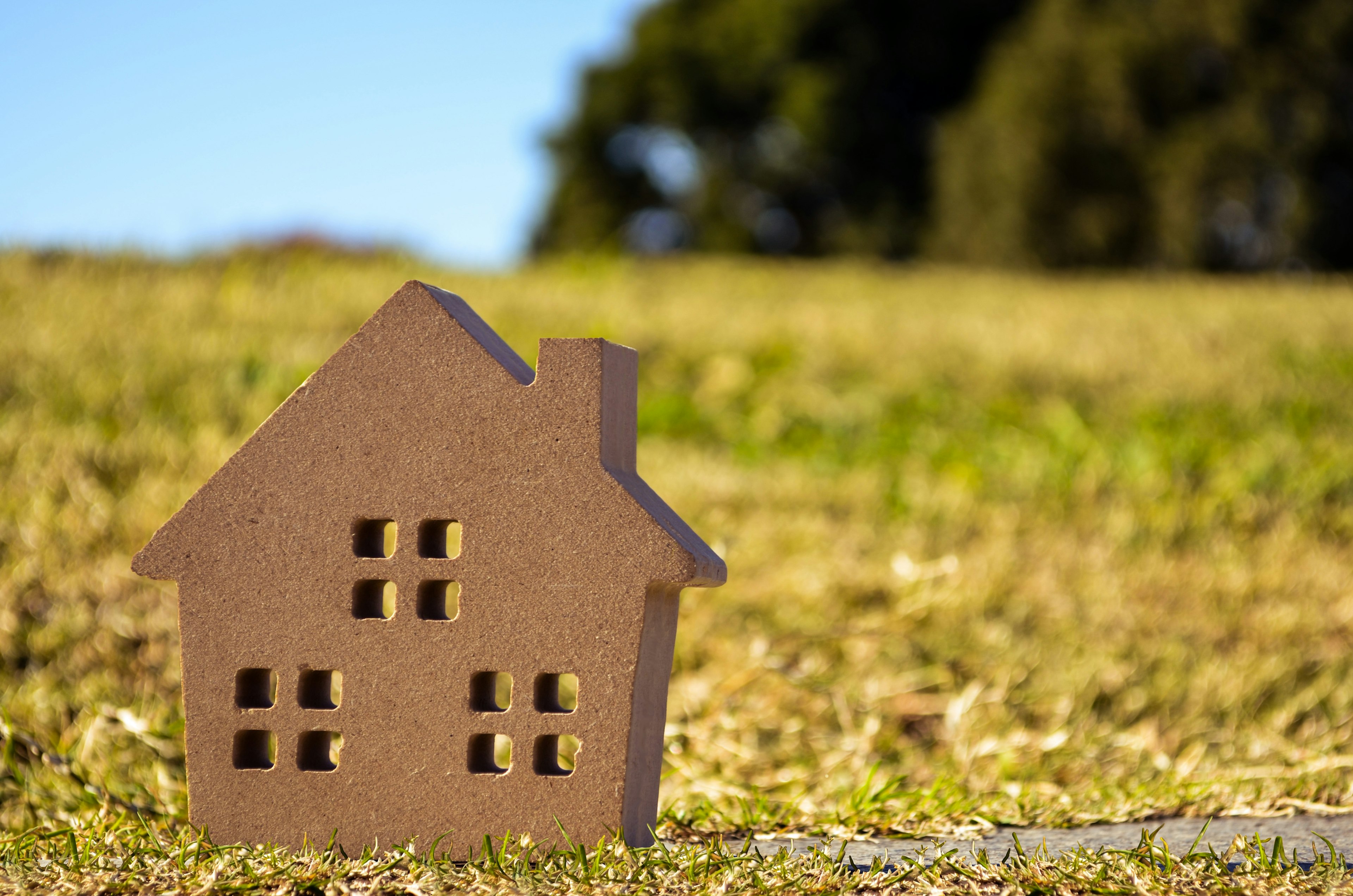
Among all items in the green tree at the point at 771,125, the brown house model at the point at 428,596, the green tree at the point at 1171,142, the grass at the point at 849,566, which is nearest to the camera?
the brown house model at the point at 428,596

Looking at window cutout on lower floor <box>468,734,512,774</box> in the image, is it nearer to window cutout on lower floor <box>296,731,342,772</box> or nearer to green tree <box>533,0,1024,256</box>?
window cutout on lower floor <box>296,731,342,772</box>

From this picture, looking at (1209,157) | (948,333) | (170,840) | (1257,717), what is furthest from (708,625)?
(1209,157)

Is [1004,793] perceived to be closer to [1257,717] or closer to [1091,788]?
[1091,788]

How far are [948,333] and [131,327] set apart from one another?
4166 millimetres

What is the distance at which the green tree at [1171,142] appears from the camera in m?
15.8

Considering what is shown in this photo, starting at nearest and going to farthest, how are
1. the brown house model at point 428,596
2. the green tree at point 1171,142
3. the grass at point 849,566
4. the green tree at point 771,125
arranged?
the brown house model at point 428,596 < the grass at point 849,566 < the green tree at point 1171,142 < the green tree at point 771,125

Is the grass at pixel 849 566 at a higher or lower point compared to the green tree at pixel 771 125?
lower

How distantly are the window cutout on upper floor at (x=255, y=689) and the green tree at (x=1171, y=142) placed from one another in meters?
16.8

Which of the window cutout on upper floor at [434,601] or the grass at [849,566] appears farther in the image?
the grass at [849,566]

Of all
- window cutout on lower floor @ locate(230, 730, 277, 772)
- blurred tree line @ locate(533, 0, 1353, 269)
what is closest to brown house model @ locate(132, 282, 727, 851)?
window cutout on lower floor @ locate(230, 730, 277, 772)

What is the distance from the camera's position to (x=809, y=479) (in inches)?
163

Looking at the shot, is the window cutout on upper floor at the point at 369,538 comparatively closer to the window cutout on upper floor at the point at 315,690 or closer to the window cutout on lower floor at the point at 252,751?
the window cutout on upper floor at the point at 315,690

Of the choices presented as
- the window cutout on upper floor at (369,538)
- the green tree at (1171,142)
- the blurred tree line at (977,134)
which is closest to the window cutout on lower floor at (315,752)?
the window cutout on upper floor at (369,538)

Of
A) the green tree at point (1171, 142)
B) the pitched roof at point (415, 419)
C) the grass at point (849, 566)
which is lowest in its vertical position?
the grass at point (849, 566)
